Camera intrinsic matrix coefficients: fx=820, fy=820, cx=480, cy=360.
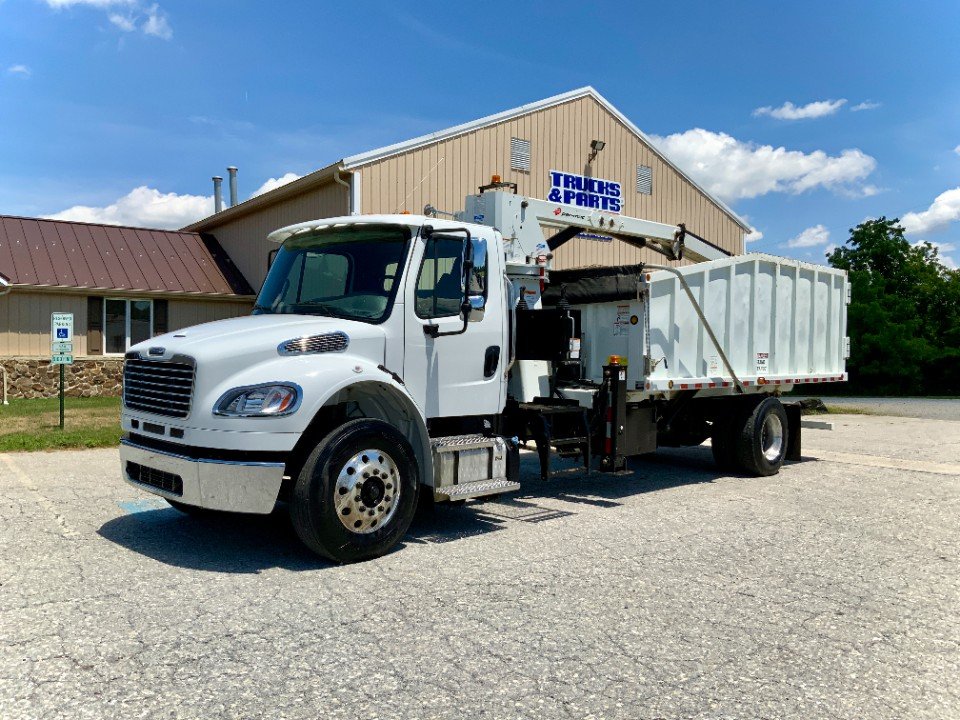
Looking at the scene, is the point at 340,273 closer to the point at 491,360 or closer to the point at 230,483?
the point at 491,360

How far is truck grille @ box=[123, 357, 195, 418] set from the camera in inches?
233

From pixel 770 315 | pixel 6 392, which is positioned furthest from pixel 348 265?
pixel 6 392

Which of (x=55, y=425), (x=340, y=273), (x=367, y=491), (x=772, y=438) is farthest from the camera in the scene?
(x=55, y=425)

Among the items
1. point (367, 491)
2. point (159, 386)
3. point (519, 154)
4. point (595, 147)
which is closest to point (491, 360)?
point (367, 491)

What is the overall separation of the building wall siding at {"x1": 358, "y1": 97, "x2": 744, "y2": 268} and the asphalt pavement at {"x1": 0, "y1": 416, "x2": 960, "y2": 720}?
11.9 m

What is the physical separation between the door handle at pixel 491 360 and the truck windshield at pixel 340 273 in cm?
116

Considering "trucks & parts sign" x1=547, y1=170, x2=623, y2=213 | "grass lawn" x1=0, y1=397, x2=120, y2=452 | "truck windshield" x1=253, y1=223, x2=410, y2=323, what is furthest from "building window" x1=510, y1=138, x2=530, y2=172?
"truck windshield" x1=253, y1=223, x2=410, y2=323

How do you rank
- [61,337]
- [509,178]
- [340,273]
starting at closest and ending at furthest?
[340,273] < [61,337] < [509,178]

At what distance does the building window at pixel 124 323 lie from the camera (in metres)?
22.7

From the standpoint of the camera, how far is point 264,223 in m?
23.4

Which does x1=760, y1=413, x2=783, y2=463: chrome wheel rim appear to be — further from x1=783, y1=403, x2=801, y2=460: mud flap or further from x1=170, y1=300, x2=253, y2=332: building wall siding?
x1=170, y1=300, x2=253, y2=332: building wall siding

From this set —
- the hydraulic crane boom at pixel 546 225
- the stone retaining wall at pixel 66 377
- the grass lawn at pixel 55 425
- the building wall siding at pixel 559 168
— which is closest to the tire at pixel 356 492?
the hydraulic crane boom at pixel 546 225

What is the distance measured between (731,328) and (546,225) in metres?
2.61

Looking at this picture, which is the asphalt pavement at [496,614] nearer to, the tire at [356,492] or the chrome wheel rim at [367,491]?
the tire at [356,492]
